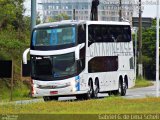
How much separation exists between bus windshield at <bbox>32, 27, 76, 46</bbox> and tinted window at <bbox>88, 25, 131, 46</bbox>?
1.82 m

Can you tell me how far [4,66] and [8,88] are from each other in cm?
605

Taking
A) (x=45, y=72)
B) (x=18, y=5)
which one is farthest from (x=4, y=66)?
(x=18, y=5)

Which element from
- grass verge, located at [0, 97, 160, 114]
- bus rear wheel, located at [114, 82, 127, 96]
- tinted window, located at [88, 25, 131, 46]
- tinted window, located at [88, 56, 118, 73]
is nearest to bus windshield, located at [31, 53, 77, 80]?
tinted window, located at [88, 56, 118, 73]

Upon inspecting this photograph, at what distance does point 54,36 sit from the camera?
3475 cm

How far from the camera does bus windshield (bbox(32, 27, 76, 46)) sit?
34.5m

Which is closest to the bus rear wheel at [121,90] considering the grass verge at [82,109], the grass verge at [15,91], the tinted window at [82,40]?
the tinted window at [82,40]

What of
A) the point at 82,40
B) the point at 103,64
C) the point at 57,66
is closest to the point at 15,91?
the point at 103,64

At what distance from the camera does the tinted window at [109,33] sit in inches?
1444

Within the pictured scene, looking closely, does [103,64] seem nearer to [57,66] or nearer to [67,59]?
[67,59]

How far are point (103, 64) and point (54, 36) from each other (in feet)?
14.6

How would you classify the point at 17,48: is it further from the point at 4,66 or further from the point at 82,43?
the point at 82,43

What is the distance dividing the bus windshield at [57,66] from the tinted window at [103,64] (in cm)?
191

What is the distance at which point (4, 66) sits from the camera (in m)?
38.8

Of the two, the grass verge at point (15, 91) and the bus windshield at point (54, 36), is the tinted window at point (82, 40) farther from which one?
the grass verge at point (15, 91)
